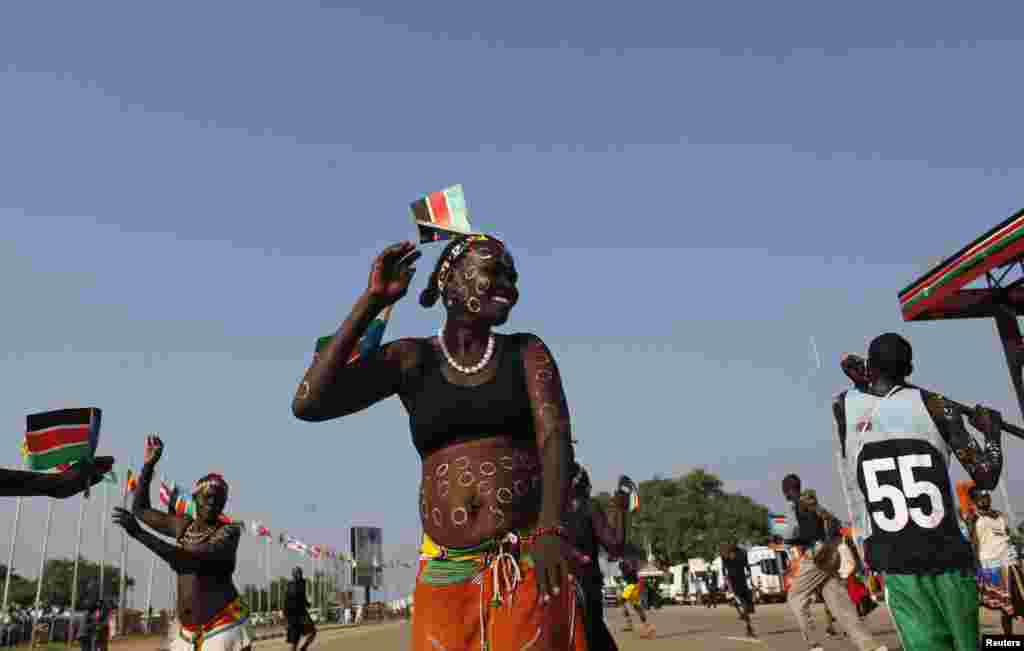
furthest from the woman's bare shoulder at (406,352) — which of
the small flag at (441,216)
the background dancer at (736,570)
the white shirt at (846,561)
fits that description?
the background dancer at (736,570)

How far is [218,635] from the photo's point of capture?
6.18m

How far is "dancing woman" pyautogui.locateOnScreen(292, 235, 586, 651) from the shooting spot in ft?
8.68

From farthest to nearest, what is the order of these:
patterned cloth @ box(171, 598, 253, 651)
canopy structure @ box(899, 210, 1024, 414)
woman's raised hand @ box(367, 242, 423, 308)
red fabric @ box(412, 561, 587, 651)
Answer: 1. canopy structure @ box(899, 210, 1024, 414)
2. patterned cloth @ box(171, 598, 253, 651)
3. woman's raised hand @ box(367, 242, 423, 308)
4. red fabric @ box(412, 561, 587, 651)

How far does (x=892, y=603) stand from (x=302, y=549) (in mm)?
45475

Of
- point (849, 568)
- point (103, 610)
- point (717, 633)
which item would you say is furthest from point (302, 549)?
point (849, 568)

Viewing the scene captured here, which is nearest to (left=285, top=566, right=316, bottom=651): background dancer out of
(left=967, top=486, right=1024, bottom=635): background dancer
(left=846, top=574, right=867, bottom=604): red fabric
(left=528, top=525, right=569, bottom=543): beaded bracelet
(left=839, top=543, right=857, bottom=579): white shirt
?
(left=846, top=574, right=867, bottom=604): red fabric

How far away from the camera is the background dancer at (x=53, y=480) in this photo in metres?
3.85

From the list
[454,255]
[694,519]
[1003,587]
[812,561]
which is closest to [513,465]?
[454,255]

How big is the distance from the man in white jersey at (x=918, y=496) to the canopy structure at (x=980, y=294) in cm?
1310

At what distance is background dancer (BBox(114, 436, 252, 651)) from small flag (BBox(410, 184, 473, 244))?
3584mm

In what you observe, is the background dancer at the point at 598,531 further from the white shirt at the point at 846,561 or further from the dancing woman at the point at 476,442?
the white shirt at the point at 846,561

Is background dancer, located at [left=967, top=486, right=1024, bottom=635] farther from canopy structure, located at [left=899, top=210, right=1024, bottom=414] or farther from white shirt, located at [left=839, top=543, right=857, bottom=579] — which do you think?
canopy structure, located at [left=899, top=210, right=1024, bottom=414]

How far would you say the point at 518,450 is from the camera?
293 centimetres

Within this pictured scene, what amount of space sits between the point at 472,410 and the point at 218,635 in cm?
418
